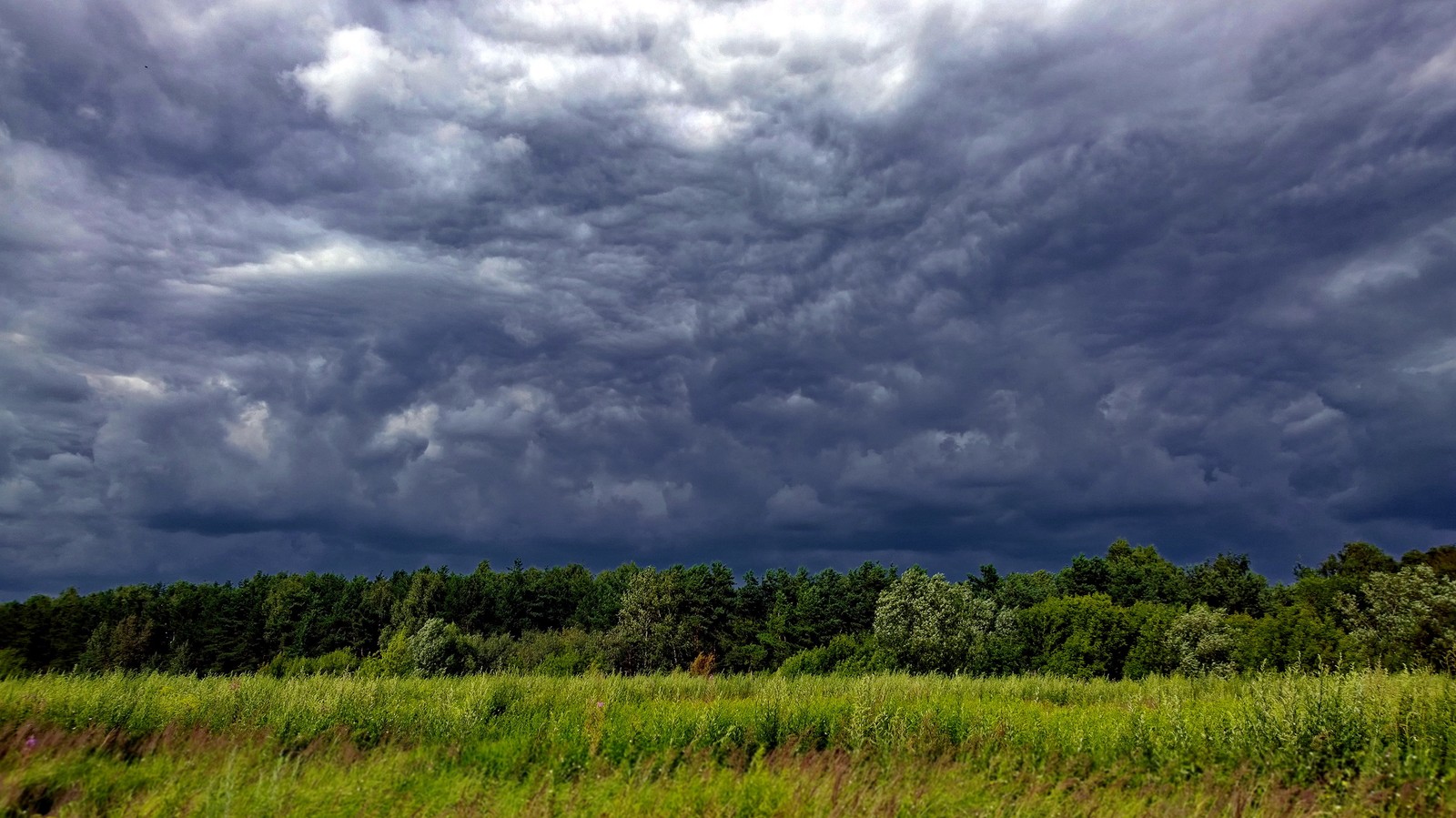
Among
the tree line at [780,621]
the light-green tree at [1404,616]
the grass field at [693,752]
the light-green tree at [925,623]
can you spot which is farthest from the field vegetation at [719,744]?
the light-green tree at [925,623]

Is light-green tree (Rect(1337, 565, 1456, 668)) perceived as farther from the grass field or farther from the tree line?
the grass field

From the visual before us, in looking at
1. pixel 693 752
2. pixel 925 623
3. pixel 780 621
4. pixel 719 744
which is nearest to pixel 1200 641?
pixel 925 623

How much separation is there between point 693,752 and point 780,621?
224 feet

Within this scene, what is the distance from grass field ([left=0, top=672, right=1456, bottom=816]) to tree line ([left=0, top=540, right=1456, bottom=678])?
76.2 ft

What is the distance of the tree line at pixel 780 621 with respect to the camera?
57.3m

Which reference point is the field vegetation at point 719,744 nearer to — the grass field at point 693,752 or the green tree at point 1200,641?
the grass field at point 693,752

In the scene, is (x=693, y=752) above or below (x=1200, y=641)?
above

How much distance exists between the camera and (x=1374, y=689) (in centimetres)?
1596

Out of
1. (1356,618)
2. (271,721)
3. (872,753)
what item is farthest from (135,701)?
(1356,618)

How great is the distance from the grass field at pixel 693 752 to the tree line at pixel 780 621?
23226 mm

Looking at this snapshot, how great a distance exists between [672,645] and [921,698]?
58450mm

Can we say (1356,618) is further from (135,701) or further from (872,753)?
(135,701)

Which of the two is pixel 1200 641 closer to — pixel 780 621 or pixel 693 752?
pixel 780 621

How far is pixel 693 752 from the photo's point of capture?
588 inches
